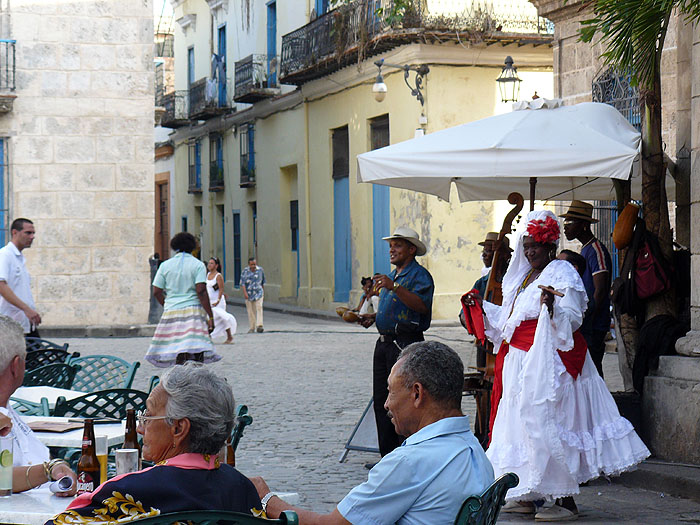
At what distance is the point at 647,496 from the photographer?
7.17 meters

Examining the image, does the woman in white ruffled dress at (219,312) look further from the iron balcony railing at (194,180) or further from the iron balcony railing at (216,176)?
the iron balcony railing at (194,180)

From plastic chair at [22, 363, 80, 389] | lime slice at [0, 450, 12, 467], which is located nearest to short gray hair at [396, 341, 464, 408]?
lime slice at [0, 450, 12, 467]

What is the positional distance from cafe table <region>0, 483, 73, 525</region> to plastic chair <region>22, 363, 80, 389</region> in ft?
9.54

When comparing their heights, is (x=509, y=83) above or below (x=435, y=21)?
below

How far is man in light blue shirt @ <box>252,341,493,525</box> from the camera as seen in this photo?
3.39 m

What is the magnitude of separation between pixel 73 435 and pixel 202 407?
1803mm

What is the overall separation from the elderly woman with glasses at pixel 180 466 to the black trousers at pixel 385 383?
4.27m

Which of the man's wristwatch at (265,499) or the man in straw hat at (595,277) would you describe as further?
the man in straw hat at (595,277)

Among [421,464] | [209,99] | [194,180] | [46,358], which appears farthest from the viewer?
[194,180]

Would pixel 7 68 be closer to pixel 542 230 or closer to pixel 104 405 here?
pixel 542 230

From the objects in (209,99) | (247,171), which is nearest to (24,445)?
(247,171)

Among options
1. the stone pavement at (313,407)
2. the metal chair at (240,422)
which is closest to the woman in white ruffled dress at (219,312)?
the stone pavement at (313,407)

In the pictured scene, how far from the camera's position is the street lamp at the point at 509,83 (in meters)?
20.2

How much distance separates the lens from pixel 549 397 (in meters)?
6.25
